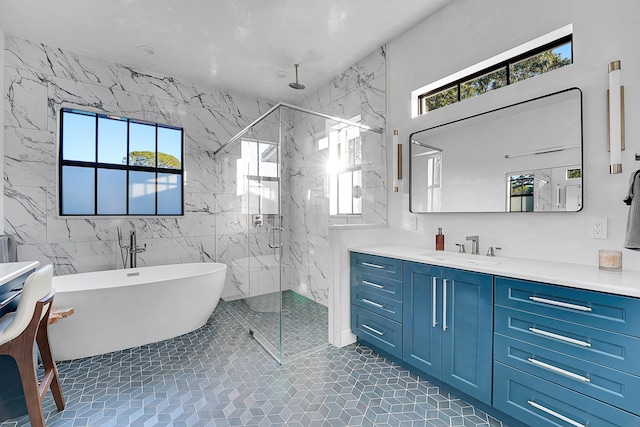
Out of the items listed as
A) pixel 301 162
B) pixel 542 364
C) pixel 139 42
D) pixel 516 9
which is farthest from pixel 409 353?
pixel 139 42

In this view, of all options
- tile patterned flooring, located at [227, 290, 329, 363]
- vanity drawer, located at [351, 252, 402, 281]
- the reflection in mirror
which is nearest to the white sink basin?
vanity drawer, located at [351, 252, 402, 281]

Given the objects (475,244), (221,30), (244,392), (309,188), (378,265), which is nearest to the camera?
(244,392)

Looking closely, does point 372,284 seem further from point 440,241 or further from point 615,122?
point 615,122

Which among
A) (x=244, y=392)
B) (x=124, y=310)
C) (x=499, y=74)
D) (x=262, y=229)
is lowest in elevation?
(x=244, y=392)

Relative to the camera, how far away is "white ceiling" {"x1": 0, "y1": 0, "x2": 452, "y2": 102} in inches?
93.8

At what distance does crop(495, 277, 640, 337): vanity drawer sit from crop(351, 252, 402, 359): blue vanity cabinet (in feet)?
2.44

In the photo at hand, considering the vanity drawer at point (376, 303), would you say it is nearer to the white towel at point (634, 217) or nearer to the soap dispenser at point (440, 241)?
the soap dispenser at point (440, 241)

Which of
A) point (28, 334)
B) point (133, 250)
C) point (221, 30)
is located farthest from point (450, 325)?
point (133, 250)

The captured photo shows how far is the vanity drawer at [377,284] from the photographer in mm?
2172

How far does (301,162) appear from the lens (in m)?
2.74

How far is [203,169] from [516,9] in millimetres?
3551

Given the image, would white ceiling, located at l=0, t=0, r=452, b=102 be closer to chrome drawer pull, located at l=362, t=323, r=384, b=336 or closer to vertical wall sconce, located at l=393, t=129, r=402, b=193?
vertical wall sconce, located at l=393, t=129, r=402, b=193

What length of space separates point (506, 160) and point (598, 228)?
66 cm

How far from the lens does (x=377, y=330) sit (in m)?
2.34
